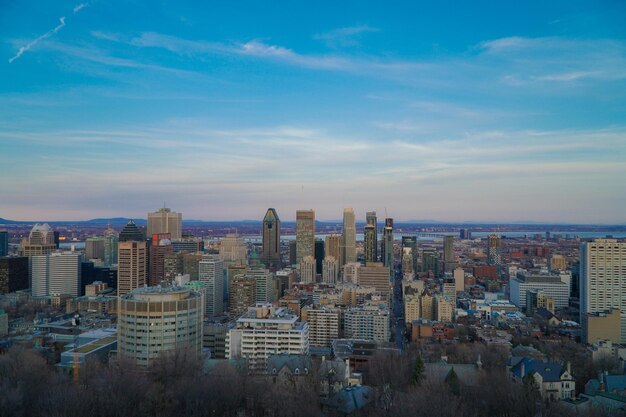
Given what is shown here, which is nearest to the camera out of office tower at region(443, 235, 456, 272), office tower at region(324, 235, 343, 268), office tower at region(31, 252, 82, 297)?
office tower at region(31, 252, 82, 297)

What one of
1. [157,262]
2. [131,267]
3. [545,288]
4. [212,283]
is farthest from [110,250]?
[545,288]

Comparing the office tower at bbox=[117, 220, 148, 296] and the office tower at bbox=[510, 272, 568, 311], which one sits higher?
the office tower at bbox=[117, 220, 148, 296]

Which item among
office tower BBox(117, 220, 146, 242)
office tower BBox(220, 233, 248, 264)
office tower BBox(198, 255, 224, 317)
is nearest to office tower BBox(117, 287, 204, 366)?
office tower BBox(198, 255, 224, 317)

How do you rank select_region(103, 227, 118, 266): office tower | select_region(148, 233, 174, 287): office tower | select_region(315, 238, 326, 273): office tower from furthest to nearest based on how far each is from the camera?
select_region(315, 238, 326, 273): office tower, select_region(103, 227, 118, 266): office tower, select_region(148, 233, 174, 287): office tower

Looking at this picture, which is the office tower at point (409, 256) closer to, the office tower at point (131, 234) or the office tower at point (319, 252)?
the office tower at point (319, 252)

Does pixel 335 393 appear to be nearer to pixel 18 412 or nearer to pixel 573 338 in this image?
pixel 18 412

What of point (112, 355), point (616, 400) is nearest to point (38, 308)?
point (112, 355)

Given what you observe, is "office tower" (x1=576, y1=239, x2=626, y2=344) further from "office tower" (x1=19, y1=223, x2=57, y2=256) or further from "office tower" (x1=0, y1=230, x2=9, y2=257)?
"office tower" (x1=0, y1=230, x2=9, y2=257)
